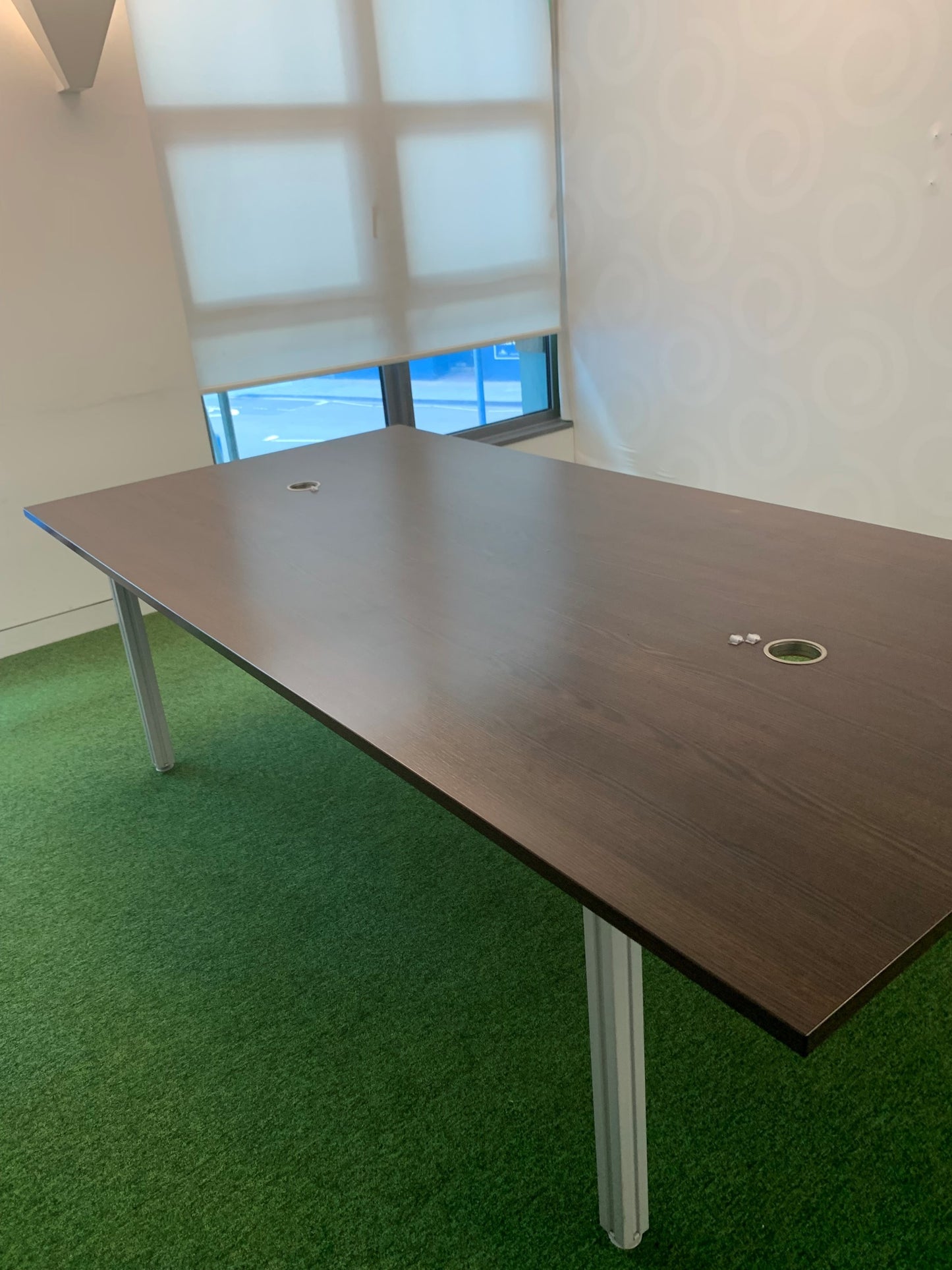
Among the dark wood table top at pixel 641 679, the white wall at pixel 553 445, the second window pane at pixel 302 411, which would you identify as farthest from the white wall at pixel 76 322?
the white wall at pixel 553 445

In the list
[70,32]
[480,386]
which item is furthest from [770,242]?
[70,32]

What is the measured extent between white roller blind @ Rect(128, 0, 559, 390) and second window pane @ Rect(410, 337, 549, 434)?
0.24 meters

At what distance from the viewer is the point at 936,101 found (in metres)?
3.23

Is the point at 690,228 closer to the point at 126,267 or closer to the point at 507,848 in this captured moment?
the point at 126,267

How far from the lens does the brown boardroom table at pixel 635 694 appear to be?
0.94m

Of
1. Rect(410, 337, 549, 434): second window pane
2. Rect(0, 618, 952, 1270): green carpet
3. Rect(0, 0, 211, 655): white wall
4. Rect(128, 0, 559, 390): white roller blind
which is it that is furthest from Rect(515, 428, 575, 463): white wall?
Rect(0, 618, 952, 1270): green carpet

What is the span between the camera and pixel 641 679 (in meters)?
1.39

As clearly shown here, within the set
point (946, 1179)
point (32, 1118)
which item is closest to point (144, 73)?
point (32, 1118)

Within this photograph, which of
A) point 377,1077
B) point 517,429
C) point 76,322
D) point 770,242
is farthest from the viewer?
point 517,429

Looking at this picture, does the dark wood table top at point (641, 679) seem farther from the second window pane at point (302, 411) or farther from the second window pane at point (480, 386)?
the second window pane at point (480, 386)

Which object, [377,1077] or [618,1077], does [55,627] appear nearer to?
[377,1077]

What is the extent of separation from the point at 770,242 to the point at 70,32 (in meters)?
2.49

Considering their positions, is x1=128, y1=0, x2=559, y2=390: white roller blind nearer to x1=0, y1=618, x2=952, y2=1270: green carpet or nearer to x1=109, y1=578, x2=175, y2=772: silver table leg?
x1=109, y1=578, x2=175, y2=772: silver table leg

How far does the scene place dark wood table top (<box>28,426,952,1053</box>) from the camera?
0.94 metres
